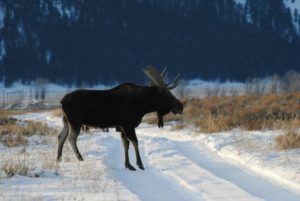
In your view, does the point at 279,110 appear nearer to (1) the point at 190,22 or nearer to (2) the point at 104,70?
(2) the point at 104,70

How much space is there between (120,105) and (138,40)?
15914 centimetres

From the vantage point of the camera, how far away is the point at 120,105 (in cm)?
1208

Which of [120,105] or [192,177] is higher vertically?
[120,105]

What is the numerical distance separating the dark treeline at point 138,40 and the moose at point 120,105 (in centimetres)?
14140

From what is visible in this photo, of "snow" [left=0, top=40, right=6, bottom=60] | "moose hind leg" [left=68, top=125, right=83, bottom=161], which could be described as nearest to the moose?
"moose hind leg" [left=68, top=125, right=83, bottom=161]

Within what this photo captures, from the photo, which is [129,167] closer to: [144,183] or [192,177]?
[144,183]

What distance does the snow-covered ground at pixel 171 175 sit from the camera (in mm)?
8297

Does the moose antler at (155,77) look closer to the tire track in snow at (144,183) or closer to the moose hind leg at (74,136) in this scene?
the tire track in snow at (144,183)

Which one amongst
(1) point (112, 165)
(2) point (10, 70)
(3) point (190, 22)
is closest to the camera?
(1) point (112, 165)

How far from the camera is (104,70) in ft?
519

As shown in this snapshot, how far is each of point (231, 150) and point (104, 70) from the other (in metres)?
146

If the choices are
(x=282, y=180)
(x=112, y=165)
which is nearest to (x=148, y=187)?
(x=282, y=180)

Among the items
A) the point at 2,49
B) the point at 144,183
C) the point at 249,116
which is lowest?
the point at 249,116

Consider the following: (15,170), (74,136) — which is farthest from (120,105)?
(15,170)
